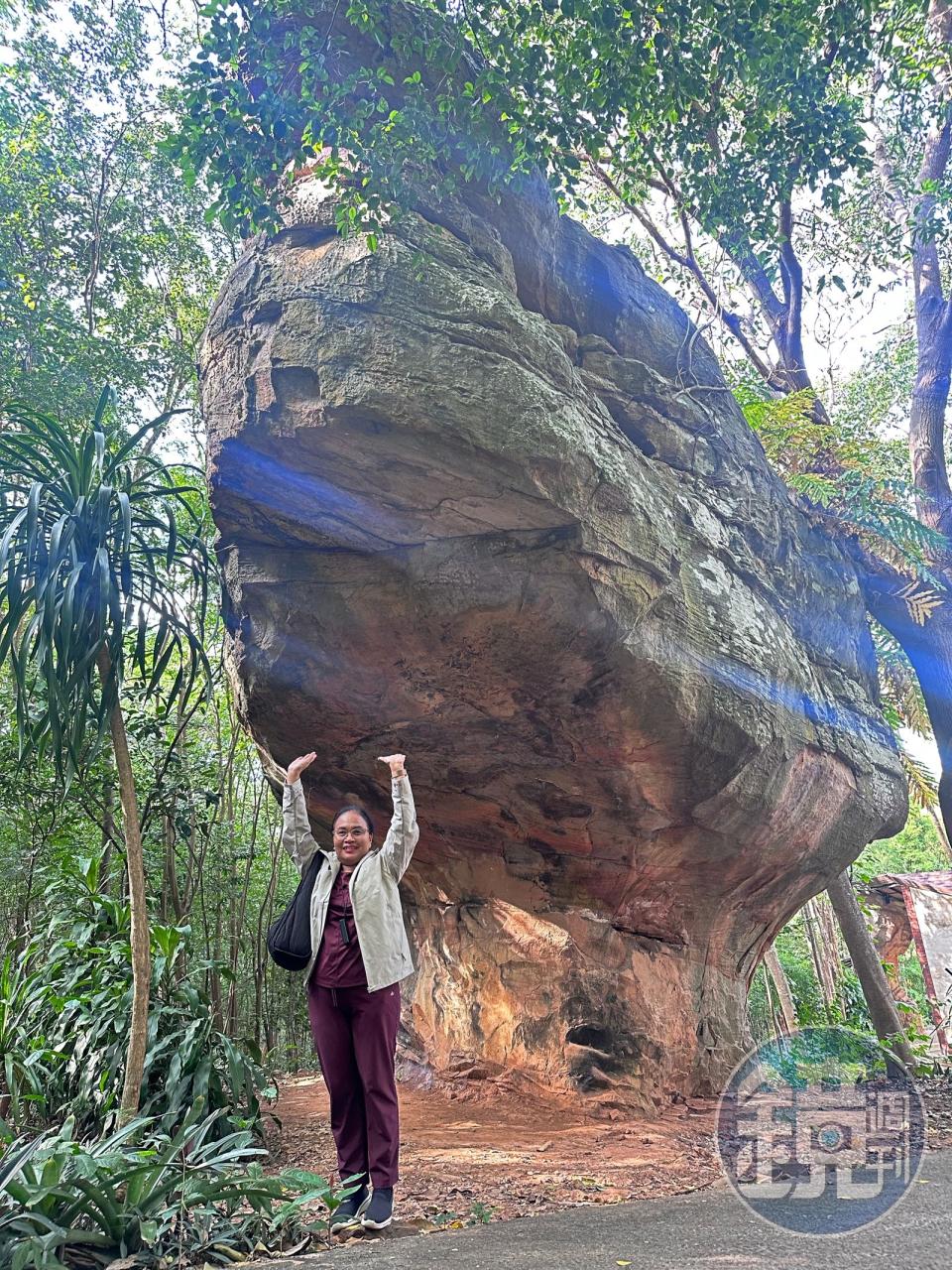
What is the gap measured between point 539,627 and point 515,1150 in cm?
286

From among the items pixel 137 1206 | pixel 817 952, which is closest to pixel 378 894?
pixel 137 1206

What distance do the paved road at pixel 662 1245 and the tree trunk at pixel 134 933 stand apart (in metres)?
1.28

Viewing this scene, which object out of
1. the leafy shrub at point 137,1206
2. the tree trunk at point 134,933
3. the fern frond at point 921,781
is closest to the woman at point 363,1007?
the leafy shrub at point 137,1206

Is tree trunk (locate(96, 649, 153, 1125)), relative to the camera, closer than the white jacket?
No

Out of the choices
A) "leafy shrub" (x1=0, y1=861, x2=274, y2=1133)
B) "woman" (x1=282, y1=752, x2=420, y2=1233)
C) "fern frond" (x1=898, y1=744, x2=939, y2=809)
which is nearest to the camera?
"woman" (x1=282, y1=752, x2=420, y2=1233)

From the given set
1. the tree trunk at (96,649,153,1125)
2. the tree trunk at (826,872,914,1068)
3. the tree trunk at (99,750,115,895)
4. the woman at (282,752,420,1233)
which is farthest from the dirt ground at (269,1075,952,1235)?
the tree trunk at (99,750,115,895)

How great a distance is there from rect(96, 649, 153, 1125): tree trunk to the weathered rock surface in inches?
50.6

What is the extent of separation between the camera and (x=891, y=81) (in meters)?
7.35

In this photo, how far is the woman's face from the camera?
3.53m

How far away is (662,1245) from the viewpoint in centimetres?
289

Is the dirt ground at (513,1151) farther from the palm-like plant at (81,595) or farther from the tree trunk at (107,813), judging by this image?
the tree trunk at (107,813)

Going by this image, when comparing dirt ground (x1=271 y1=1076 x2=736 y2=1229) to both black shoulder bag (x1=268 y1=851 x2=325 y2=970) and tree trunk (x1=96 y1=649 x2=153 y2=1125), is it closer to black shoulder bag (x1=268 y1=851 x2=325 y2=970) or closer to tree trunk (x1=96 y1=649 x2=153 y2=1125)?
black shoulder bag (x1=268 y1=851 x2=325 y2=970)

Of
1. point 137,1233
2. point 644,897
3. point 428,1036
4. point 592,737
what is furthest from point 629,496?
point 428,1036

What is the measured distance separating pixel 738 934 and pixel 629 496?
394cm
